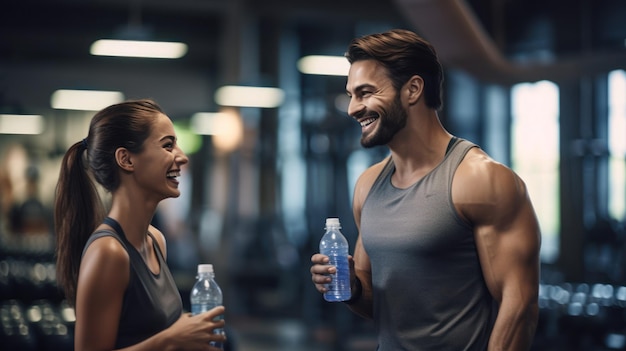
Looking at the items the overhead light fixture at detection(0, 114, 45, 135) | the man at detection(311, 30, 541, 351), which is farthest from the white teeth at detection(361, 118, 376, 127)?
the overhead light fixture at detection(0, 114, 45, 135)

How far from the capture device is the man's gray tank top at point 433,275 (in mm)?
2162

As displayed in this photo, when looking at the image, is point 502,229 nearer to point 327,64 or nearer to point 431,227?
point 431,227

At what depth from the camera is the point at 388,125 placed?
2.28m

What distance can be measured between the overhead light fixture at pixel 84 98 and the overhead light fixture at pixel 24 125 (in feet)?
4.26

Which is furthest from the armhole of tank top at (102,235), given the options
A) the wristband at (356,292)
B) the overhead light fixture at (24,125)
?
the overhead light fixture at (24,125)

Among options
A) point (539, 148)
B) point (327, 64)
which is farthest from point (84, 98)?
point (539, 148)

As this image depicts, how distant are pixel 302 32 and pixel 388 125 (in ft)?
42.2

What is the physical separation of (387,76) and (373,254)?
50 cm

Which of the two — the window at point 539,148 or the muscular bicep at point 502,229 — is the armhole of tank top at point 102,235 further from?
the window at point 539,148

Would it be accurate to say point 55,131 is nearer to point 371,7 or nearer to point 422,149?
point 371,7

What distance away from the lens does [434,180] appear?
223 cm

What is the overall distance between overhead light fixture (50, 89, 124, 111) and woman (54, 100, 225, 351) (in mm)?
14121

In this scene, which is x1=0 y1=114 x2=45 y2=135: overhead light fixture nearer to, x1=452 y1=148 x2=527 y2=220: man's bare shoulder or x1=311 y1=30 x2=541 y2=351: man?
x1=311 y1=30 x2=541 y2=351: man

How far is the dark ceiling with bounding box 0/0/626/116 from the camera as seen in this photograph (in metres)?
5.49
